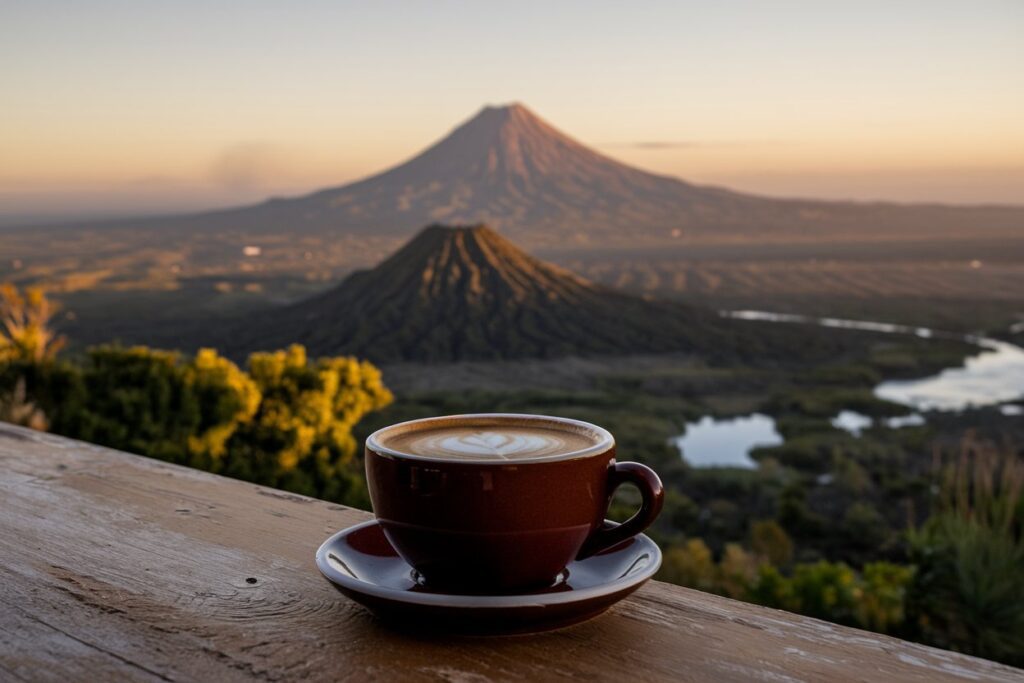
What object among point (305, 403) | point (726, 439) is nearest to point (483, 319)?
point (726, 439)

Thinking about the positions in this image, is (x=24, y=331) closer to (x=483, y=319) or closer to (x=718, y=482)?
(x=718, y=482)

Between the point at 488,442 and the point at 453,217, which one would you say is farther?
the point at 453,217

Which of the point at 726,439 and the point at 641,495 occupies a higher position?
the point at 641,495

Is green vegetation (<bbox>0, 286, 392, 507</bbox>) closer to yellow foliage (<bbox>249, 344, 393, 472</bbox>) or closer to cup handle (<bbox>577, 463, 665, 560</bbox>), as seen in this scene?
yellow foliage (<bbox>249, 344, 393, 472</bbox>)

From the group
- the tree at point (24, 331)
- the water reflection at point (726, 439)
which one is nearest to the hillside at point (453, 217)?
the water reflection at point (726, 439)

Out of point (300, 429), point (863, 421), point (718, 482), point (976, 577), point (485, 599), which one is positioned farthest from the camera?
point (863, 421)

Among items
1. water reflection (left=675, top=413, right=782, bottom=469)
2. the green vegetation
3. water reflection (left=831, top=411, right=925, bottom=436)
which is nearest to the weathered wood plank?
the green vegetation

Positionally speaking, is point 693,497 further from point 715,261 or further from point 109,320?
point 715,261
